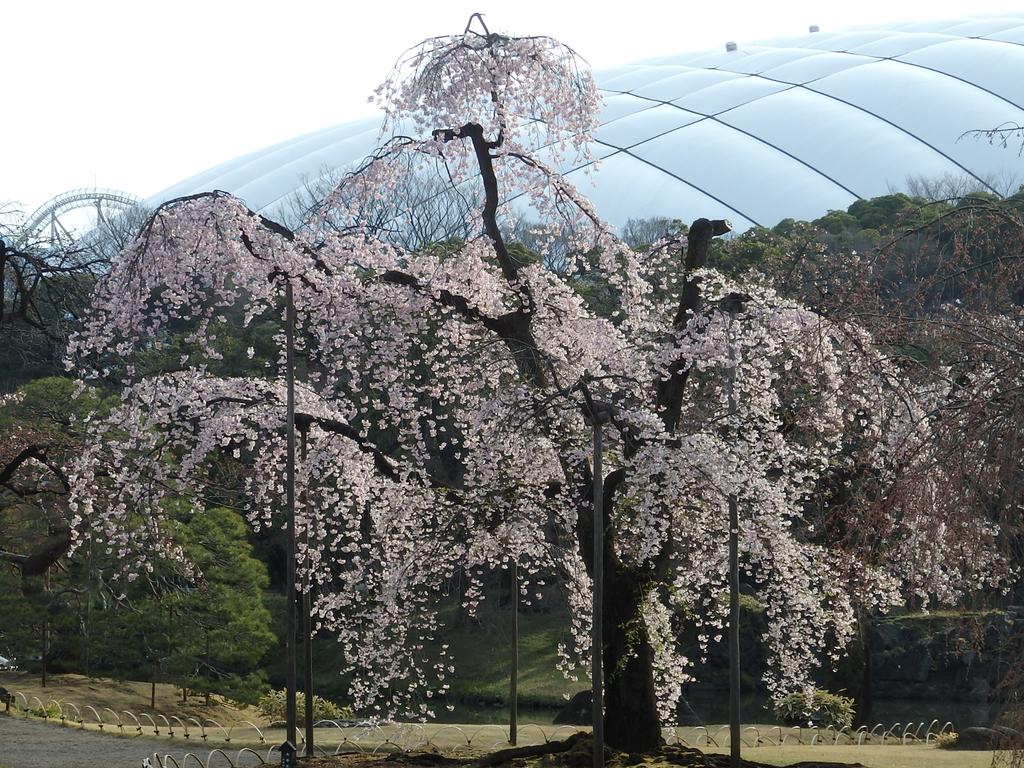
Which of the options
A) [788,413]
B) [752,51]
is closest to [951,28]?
[752,51]

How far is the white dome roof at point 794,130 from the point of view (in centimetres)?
4397

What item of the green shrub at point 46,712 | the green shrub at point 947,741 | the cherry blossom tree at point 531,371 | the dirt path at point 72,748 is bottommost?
the dirt path at point 72,748

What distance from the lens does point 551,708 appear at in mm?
27703

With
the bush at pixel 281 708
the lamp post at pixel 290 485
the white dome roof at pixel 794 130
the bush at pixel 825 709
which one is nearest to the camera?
the lamp post at pixel 290 485

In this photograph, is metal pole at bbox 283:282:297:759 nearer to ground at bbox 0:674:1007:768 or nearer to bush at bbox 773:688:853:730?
ground at bbox 0:674:1007:768

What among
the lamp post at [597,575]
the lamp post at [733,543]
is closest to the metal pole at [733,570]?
the lamp post at [733,543]

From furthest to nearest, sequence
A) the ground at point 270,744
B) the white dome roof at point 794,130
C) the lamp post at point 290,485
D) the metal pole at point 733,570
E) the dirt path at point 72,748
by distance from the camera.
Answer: the white dome roof at point 794,130, the dirt path at point 72,748, the lamp post at point 290,485, the ground at point 270,744, the metal pole at point 733,570

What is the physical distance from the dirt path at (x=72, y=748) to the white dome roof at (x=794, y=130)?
27679mm

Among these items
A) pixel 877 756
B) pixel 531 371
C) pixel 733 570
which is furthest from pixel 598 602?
pixel 877 756

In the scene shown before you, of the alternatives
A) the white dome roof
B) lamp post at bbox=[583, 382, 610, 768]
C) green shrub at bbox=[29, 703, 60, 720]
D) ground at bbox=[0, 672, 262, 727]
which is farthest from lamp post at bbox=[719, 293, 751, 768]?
the white dome roof

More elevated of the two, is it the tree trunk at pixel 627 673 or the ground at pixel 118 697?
the tree trunk at pixel 627 673

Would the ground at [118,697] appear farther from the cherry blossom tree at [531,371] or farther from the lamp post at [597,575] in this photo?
the lamp post at [597,575]

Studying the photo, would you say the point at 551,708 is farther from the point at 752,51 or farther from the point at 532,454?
the point at 752,51

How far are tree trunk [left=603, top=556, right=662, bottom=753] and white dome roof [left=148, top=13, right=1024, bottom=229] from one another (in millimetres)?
30420
